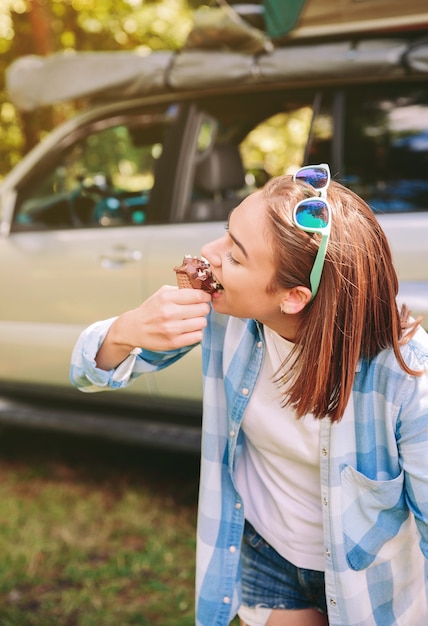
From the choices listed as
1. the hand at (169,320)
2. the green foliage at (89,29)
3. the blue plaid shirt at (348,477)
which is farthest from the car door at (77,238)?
the green foliage at (89,29)

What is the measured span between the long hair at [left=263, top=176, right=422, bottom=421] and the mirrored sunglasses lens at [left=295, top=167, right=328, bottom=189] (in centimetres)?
2

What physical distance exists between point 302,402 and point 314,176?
479mm

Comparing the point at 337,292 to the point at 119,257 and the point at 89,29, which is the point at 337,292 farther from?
the point at 89,29

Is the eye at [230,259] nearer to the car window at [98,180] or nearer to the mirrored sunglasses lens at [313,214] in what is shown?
the mirrored sunglasses lens at [313,214]

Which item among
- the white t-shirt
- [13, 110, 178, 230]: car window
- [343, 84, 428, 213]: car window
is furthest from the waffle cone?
[13, 110, 178, 230]: car window

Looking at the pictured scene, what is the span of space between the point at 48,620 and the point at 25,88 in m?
2.58

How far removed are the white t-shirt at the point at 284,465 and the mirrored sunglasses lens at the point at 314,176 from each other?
1.24 ft

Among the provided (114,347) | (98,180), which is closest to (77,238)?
(98,180)

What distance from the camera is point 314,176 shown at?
1520 mm

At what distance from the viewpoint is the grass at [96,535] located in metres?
2.75

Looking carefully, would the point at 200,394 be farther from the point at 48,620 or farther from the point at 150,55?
the point at 150,55

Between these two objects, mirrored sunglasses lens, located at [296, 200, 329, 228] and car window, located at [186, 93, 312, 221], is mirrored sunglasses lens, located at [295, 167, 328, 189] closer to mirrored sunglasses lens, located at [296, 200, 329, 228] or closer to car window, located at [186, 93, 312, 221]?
mirrored sunglasses lens, located at [296, 200, 329, 228]

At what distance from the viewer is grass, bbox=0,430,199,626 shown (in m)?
2.75

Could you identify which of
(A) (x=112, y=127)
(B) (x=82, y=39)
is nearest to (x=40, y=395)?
(A) (x=112, y=127)
